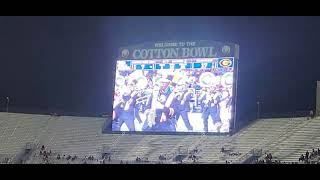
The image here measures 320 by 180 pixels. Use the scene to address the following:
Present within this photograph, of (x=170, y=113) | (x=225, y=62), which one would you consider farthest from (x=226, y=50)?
(x=170, y=113)

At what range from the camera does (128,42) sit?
7.17 meters

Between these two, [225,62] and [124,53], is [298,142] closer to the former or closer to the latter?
[225,62]

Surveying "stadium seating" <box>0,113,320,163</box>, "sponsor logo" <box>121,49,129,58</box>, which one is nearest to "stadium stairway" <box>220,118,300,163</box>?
"stadium seating" <box>0,113,320,163</box>

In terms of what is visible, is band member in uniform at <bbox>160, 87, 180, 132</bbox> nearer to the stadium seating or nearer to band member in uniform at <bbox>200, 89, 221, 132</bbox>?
the stadium seating

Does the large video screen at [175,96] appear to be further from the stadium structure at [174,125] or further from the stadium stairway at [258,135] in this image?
the stadium stairway at [258,135]

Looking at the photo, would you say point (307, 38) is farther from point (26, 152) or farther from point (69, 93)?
point (26, 152)

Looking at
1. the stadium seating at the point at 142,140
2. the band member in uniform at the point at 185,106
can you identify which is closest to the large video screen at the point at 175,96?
the band member in uniform at the point at 185,106

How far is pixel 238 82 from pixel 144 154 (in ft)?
5.44

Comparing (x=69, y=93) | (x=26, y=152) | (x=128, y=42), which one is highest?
(x=128, y=42)

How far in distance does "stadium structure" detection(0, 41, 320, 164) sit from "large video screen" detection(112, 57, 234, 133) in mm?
13
